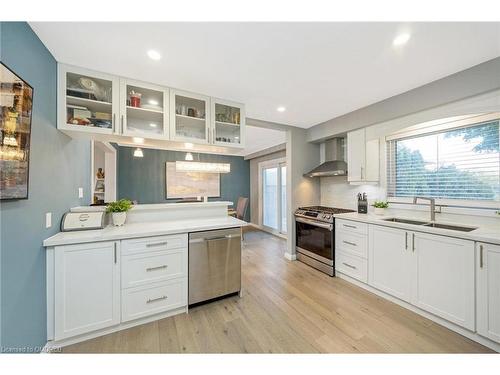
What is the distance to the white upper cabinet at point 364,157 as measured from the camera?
9.22ft

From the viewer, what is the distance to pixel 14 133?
110cm

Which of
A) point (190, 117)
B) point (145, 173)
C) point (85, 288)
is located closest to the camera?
point (85, 288)

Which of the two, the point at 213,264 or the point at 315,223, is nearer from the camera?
the point at 213,264

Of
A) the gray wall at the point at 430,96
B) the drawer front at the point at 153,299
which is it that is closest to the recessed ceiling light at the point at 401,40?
the gray wall at the point at 430,96

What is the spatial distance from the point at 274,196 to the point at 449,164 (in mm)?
3767

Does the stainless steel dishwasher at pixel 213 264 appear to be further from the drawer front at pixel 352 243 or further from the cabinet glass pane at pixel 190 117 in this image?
the drawer front at pixel 352 243

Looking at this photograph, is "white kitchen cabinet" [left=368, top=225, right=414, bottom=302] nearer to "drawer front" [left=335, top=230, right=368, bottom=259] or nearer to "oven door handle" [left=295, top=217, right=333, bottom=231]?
"drawer front" [left=335, top=230, right=368, bottom=259]

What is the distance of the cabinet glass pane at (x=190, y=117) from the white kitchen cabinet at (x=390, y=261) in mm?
2457

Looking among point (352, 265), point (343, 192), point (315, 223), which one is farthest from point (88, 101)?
point (343, 192)

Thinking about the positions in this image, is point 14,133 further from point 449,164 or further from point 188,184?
point 188,184

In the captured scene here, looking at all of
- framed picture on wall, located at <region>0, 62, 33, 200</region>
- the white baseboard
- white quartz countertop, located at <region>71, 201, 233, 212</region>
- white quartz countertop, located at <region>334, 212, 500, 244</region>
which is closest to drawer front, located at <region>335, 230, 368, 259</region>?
white quartz countertop, located at <region>334, 212, 500, 244</region>

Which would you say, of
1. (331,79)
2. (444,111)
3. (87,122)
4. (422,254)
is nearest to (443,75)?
(444,111)

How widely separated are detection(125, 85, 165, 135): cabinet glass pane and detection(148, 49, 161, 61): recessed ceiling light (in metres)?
0.50

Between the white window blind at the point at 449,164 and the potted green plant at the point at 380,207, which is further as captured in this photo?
the potted green plant at the point at 380,207
